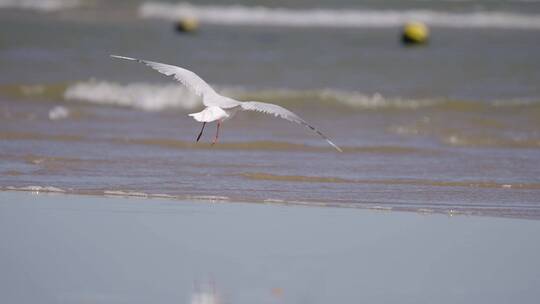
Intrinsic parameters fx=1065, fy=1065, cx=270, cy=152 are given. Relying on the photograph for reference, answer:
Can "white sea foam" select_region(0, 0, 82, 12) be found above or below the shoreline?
above

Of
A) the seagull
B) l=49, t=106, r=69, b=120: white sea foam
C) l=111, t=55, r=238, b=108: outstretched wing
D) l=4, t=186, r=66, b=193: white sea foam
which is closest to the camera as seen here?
the seagull

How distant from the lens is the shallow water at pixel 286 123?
8.80 metres

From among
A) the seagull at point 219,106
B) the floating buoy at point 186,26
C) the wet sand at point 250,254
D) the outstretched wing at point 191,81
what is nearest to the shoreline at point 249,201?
the wet sand at point 250,254

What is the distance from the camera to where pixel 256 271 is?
5.90 meters

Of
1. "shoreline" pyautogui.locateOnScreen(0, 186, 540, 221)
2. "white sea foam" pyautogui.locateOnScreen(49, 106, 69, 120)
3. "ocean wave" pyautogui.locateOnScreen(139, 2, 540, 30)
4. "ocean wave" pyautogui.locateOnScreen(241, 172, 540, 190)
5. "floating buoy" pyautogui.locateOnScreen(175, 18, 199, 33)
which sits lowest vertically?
"shoreline" pyautogui.locateOnScreen(0, 186, 540, 221)

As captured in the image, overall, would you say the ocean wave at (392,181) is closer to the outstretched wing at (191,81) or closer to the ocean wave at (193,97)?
the outstretched wing at (191,81)

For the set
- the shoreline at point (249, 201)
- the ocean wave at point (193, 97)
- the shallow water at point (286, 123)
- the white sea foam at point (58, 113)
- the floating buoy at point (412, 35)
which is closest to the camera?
the shoreline at point (249, 201)

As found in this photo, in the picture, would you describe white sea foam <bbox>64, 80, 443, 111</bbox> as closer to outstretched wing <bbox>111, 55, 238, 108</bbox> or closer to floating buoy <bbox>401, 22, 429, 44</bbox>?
outstretched wing <bbox>111, 55, 238, 108</bbox>

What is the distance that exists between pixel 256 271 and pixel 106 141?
560 cm

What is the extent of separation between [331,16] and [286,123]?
67.7 feet

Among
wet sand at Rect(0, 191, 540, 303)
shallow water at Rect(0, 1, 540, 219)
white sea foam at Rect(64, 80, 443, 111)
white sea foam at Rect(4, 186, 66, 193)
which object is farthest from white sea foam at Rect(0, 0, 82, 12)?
wet sand at Rect(0, 191, 540, 303)

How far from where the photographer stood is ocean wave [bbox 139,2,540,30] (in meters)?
30.7

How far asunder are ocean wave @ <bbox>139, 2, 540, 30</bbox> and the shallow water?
460 centimetres

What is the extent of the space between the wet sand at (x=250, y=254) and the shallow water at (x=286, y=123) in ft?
1.97
